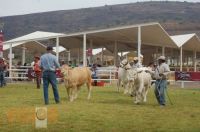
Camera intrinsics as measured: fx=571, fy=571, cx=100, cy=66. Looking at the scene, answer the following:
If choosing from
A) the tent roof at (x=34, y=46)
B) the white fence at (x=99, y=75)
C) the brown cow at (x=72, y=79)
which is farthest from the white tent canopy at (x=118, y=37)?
the brown cow at (x=72, y=79)

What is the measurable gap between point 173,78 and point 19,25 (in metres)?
139

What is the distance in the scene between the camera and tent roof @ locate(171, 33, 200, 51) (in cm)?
5200

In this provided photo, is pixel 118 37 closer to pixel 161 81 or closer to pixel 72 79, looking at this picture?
pixel 72 79

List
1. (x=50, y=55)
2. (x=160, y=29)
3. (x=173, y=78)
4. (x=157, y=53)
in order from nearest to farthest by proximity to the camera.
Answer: (x=50, y=55) < (x=173, y=78) < (x=160, y=29) < (x=157, y=53)

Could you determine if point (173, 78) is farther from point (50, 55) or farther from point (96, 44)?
point (50, 55)

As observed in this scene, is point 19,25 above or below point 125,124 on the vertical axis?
above

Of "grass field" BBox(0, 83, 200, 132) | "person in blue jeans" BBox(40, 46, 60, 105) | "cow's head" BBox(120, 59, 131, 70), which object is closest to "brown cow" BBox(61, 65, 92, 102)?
"person in blue jeans" BBox(40, 46, 60, 105)

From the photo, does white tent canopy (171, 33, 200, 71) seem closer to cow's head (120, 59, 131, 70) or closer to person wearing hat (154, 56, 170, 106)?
cow's head (120, 59, 131, 70)

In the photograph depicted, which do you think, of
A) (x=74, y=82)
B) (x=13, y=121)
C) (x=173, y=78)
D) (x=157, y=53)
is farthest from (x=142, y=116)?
(x=157, y=53)

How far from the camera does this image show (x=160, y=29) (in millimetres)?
44344

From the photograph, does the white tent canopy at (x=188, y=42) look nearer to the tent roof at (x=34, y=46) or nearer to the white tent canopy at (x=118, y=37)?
the white tent canopy at (x=118, y=37)

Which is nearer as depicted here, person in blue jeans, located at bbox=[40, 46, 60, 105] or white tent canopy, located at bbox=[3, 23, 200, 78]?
person in blue jeans, located at bbox=[40, 46, 60, 105]

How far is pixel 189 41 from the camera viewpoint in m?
53.8

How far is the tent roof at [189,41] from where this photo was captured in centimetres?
5200
